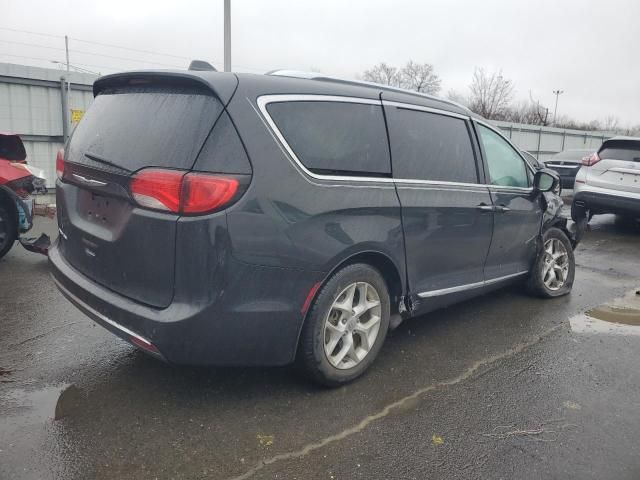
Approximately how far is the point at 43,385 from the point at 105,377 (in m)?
0.34

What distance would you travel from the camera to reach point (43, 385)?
10.2 feet

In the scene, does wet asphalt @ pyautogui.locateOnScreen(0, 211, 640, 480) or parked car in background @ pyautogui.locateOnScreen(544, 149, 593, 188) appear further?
parked car in background @ pyautogui.locateOnScreen(544, 149, 593, 188)

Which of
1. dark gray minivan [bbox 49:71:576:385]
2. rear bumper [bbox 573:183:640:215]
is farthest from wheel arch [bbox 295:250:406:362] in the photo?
rear bumper [bbox 573:183:640:215]

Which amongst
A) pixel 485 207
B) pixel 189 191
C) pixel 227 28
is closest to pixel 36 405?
pixel 189 191

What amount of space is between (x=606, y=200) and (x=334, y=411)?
24.8 feet

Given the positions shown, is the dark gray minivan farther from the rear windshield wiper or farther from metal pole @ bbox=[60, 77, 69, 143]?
metal pole @ bbox=[60, 77, 69, 143]

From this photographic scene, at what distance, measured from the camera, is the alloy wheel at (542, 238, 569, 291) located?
5.11 metres

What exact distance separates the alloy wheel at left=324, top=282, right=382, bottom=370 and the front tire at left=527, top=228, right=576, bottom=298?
7.88 ft

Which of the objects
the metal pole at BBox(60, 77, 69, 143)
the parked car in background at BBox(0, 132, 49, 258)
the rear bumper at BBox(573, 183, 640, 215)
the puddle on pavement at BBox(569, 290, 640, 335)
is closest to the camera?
the puddle on pavement at BBox(569, 290, 640, 335)

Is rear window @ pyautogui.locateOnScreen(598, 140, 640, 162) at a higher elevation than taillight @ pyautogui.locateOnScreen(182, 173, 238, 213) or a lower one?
higher

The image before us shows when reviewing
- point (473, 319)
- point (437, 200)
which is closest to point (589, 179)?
point (473, 319)

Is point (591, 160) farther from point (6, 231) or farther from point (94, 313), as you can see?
point (6, 231)

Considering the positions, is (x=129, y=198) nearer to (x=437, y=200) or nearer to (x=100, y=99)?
(x=100, y=99)

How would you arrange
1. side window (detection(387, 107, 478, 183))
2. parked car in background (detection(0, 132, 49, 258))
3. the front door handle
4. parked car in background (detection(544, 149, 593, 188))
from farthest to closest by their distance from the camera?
parked car in background (detection(544, 149, 593, 188))
parked car in background (detection(0, 132, 49, 258))
the front door handle
side window (detection(387, 107, 478, 183))
